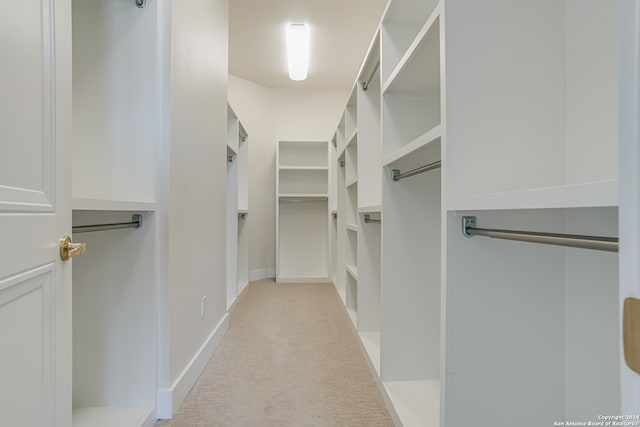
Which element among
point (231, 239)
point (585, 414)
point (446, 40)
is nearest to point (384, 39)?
point (446, 40)

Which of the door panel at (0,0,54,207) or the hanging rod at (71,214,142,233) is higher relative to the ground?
the door panel at (0,0,54,207)

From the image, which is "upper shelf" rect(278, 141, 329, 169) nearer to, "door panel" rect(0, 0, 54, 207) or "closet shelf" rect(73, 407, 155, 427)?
"closet shelf" rect(73, 407, 155, 427)

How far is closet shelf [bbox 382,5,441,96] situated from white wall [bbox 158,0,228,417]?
39.5 inches

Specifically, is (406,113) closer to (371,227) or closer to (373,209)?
(373,209)

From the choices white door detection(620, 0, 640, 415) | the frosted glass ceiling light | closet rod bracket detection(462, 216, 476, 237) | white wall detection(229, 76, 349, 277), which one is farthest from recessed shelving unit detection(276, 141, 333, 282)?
white door detection(620, 0, 640, 415)

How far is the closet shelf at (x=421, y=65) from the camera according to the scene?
1184mm

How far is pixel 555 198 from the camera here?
2.15 feet

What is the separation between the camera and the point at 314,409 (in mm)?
1580

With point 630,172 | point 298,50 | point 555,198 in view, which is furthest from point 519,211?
point 298,50

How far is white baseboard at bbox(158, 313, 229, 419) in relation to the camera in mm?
1482

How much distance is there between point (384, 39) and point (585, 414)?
170cm

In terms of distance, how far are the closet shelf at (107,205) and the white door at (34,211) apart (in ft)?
0.42

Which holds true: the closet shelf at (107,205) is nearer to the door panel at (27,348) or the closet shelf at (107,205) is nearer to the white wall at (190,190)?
the white wall at (190,190)

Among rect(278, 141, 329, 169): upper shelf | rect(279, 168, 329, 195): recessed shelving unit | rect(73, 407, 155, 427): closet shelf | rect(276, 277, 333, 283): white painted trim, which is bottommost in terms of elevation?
rect(276, 277, 333, 283): white painted trim
